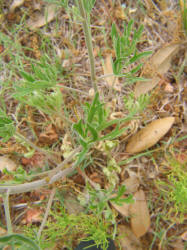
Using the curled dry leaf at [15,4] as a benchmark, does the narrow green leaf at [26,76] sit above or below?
below

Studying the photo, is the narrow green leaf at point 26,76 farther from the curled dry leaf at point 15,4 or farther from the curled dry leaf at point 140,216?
the curled dry leaf at point 15,4

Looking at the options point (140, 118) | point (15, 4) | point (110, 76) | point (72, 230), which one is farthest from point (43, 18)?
point (72, 230)

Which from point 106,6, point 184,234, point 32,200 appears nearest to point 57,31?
point 106,6

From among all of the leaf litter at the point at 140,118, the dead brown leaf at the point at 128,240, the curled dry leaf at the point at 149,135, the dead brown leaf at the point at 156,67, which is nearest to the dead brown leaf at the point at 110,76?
the leaf litter at the point at 140,118

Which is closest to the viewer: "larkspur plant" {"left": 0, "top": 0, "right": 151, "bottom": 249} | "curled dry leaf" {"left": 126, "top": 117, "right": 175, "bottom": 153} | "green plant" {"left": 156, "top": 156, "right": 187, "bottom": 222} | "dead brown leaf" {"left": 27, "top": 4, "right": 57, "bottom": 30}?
"larkspur plant" {"left": 0, "top": 0, "right": 151, "bottom": 249}

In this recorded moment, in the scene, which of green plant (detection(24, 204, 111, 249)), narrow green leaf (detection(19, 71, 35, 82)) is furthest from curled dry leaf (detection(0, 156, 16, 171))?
narrow green leaf (detection(19, 71, 35, 82))

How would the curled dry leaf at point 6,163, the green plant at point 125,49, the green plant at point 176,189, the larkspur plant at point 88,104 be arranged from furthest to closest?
1. the curled dry leaf at point 6,163
2. the green plant at point 176,189
3. the green plant at point 125,49
4. the larkspur plant at point 88,104

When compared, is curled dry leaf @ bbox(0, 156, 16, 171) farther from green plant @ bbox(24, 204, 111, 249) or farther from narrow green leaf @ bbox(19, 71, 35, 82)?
narrow green leaf @ bbox(19, 71, 35, 82)

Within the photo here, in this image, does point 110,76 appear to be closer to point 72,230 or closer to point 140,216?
point 140,216
